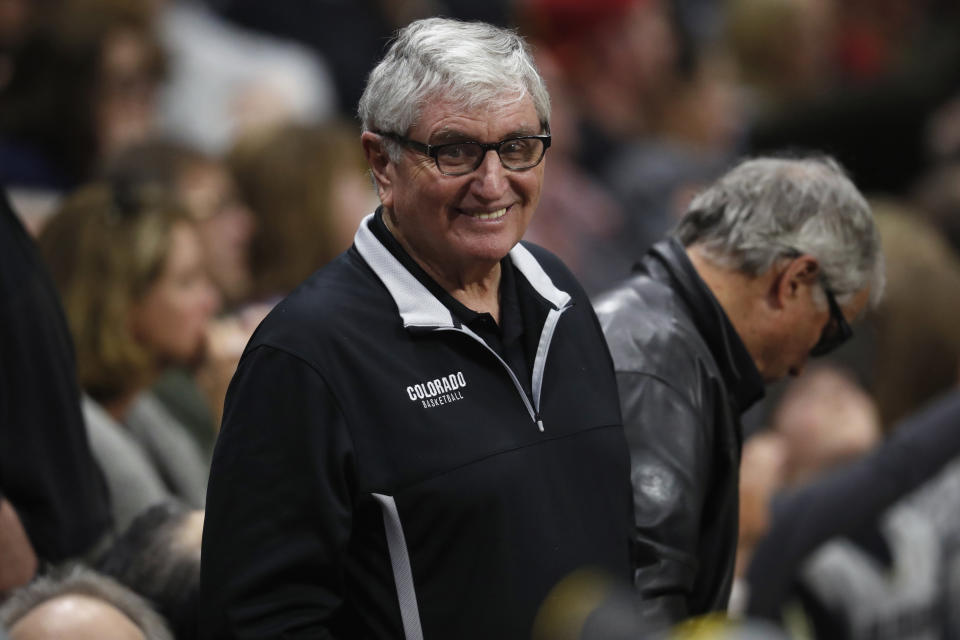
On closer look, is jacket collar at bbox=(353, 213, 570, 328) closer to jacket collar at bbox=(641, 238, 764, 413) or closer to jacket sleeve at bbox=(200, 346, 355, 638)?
jacket sleeve at bbox=(200, 346, 355, 638)

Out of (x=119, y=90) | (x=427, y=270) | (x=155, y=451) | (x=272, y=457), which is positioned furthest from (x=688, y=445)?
(x=119, y=90)

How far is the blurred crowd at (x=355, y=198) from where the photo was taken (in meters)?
4.04

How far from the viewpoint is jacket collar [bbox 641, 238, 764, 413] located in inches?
122

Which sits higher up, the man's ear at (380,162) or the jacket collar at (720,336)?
the man's ear at (380,162)

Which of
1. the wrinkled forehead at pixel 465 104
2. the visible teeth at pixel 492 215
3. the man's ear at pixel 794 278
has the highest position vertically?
the wrinkled forehead at pixel 465 104

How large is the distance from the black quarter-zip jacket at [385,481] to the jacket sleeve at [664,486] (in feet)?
0.87

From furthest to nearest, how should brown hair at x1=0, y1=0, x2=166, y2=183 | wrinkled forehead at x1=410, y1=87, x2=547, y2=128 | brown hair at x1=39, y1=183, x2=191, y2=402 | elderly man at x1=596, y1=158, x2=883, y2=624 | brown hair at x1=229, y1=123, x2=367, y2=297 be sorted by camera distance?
brown hair at x1=0, y1=0, x2=166, y2=183 < brown hair at x1=229, y1=123, x2=367, y2=297 < brown hair at x1=39, y1=183, x2=191, y2=402 < elderly man at x1=596, y1=158, x2=883, y2=624 < wrinkled forehead at x1=410, y1=87, x2=547, y2=128

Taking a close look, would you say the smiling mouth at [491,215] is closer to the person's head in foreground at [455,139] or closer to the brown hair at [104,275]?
the person's head in foreground at [455,139]

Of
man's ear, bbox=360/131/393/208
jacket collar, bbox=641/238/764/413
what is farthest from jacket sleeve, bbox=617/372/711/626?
man's ear, bbox=360/131/393/208

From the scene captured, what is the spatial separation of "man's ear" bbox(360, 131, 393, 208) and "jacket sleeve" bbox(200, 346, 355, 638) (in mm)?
380

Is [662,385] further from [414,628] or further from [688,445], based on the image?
[414,628]

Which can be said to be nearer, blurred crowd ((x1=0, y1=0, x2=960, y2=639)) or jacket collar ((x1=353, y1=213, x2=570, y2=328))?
jacket collar ((x1=353, y1=213, x2=570, y2=328))

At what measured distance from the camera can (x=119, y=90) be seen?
5621mm

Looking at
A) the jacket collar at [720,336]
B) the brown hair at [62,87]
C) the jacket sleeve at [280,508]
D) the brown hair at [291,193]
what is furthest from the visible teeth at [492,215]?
the brown hair at [62,87]
